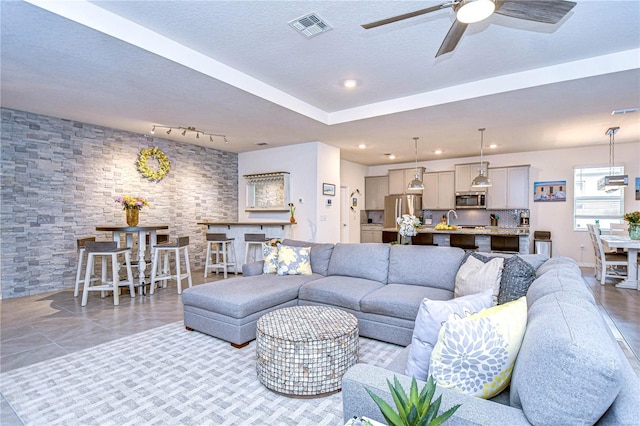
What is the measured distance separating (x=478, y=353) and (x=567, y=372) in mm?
333

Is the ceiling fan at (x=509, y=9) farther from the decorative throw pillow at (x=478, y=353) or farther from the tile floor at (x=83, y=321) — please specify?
the tile floor at (x=83, y=321)

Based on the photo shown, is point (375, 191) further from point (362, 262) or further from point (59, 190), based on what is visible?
point (59, 190)

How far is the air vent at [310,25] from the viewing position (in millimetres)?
2662

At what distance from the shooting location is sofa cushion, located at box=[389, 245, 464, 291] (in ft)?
10.5

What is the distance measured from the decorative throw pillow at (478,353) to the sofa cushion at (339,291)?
72.8 inches

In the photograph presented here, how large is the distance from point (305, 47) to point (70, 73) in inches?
99.9

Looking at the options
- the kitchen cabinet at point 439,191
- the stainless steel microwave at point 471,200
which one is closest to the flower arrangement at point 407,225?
the stainless steel microwave at point 471,200

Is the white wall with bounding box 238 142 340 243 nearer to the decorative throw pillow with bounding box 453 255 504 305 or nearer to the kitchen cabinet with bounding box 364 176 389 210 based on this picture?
the kitchen cabinet with bounding box 364 176 389 210

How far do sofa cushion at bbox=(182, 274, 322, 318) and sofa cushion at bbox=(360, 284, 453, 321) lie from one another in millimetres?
869

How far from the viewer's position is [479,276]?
100 inches

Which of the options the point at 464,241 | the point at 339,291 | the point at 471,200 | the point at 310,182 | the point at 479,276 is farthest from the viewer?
the point at 471,200

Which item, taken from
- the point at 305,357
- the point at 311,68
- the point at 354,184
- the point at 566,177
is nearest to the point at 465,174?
the point at 566,177

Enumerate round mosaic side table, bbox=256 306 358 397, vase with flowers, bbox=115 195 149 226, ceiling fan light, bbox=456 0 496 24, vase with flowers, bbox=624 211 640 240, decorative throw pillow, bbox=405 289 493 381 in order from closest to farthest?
decorative throw pillow, bbox=405 289 493 381
ceiling fan light, bbox=456 0 496 24
round mosaic side table, bbox=256 306 358 397
vase with flowers, bbox=115 195 149 226
vase with flowers, bbox=624 211 640 240

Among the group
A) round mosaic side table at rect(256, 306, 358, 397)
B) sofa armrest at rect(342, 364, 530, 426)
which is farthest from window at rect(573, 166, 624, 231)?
sofa armrest at rect(342, 364, 530, 426)
